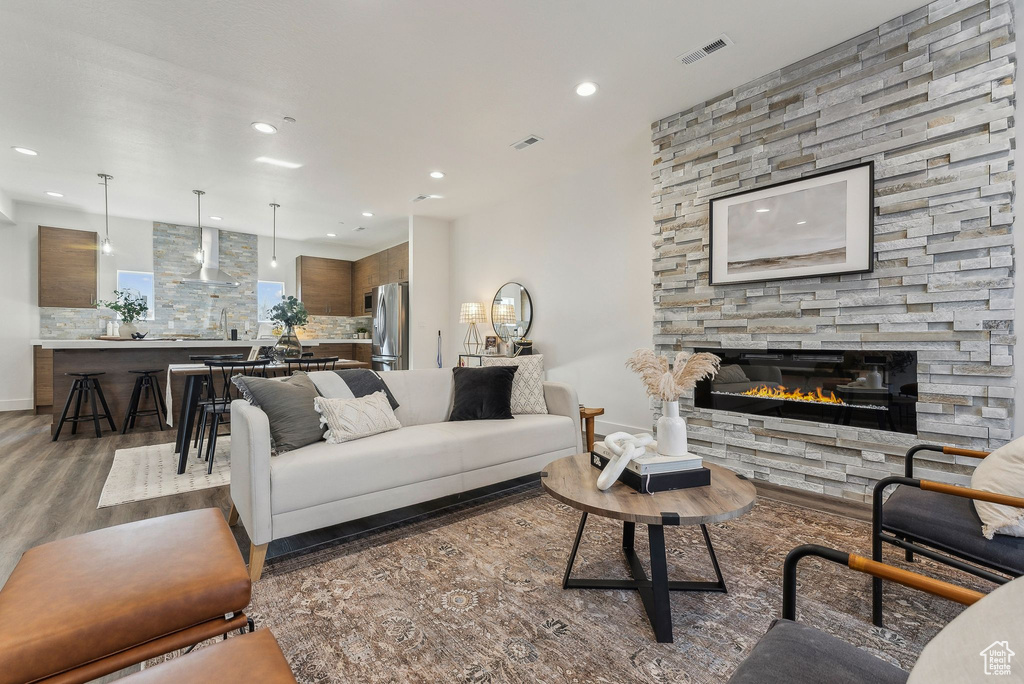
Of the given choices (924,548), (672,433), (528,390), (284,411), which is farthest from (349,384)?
(924,548)

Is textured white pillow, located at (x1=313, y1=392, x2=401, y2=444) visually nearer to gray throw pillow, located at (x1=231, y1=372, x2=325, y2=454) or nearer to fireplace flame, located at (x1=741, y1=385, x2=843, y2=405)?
gray throw pillow, located at (x1=231, y1=372, x2=325, y2=454)

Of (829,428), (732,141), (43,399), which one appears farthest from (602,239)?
(43,399)

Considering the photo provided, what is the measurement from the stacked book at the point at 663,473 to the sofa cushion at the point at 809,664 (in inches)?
28.7

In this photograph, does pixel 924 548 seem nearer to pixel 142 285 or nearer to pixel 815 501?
pixel 815 501

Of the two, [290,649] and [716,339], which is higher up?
[716,339]

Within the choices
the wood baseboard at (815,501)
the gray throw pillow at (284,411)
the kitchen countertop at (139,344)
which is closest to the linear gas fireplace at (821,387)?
the wood baseboard at (815,501)

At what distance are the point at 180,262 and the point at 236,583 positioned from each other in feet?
25.8

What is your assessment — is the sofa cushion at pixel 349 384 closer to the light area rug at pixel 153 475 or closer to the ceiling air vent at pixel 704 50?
the light area rug at pixel 153 475

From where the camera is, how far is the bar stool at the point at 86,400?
4.45 m

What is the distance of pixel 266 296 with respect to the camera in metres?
8.04

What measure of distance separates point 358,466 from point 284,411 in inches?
20.6

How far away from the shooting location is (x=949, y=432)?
2383 mm

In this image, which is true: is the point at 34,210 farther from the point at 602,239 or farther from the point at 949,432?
the point at 949,432

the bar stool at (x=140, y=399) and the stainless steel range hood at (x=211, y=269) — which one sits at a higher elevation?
the stainless steel range hood at (x=211, y=269)
